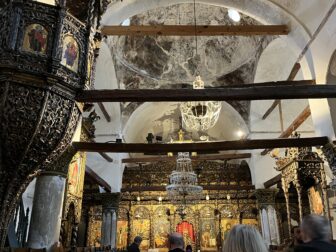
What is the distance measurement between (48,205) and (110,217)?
7.63 m

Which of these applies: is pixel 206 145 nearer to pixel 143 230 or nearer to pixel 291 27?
pixel 291 27

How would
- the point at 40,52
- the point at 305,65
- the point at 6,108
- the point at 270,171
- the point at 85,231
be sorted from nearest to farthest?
the point at 6,108, the point at 40,52, the point at 305,65, the point at 270,171, the point at 85,231

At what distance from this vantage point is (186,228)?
48.4 feet

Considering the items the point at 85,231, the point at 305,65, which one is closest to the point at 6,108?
the point at 305,65

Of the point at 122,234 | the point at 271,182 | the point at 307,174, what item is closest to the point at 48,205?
the point at 307,174

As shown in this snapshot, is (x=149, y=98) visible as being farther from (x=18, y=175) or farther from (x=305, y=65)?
(x=305, y=65)

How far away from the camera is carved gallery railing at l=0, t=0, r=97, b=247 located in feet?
10.8

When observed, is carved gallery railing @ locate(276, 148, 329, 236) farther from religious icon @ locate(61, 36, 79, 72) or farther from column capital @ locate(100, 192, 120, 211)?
column capital @ locate(100, 192, 120, 211)

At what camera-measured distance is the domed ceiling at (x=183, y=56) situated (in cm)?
1113

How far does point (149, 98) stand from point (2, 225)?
2.23m

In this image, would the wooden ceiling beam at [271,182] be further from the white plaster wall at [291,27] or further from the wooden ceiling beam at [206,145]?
the wooden ceiling beam at [206,145]

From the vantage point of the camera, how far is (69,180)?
22.4ft

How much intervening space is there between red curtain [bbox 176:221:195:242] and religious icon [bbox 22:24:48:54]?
12.5 metres

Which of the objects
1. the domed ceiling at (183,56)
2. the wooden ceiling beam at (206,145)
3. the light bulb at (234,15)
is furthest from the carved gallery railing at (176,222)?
the wooden ceiling beam at (206,145)
